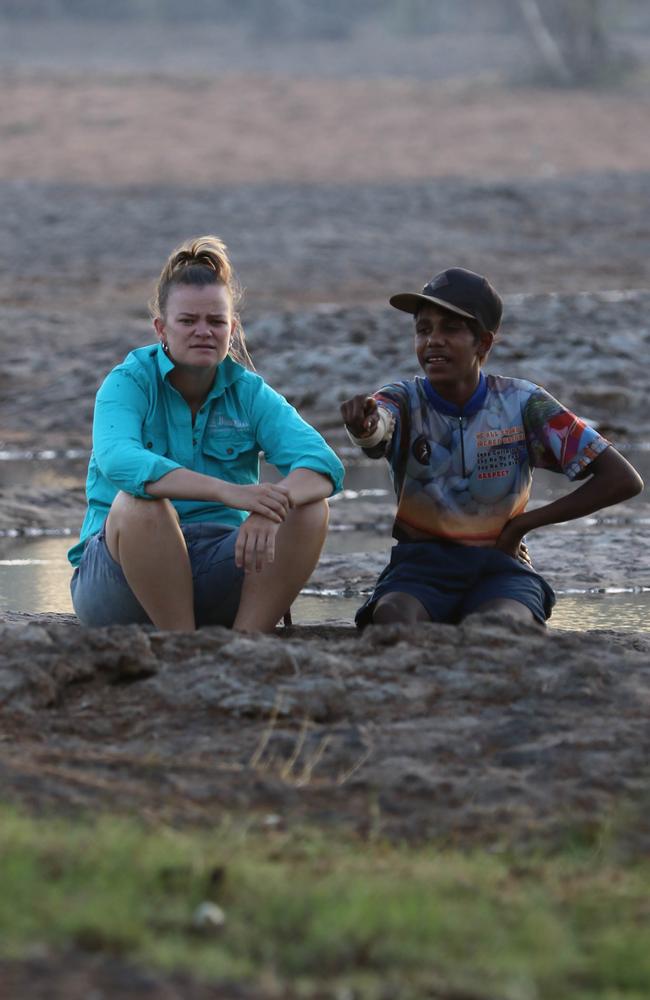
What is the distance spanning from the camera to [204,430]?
4.48 m

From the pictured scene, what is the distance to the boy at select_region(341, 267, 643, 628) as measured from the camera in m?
4.39

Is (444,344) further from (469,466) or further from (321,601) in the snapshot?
(321,601)

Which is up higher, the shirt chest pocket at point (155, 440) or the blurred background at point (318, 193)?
the blurred background at point (318, 193)

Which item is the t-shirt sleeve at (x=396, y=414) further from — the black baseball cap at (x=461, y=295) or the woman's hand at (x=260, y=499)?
the woman's hand at (x=260, y=499)

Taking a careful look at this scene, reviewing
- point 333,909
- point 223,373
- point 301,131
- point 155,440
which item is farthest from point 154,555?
point 301,131

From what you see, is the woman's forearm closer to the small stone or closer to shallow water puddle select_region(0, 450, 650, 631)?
shallow water puddle select_region(0, 450, 650, 631)

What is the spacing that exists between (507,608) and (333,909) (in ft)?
6.27

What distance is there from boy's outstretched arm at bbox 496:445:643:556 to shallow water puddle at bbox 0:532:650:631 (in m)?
0.76

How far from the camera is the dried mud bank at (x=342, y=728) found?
3.06 meters

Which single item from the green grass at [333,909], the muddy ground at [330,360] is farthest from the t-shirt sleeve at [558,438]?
the green grass at [333,909]

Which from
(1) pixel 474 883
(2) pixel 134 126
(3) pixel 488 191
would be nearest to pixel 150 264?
(3) pixel 488 191

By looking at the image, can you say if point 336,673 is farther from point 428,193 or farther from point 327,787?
point 428,193

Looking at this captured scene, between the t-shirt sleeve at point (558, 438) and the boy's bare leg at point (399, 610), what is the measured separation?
0.49 meters

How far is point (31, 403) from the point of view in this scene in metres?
10.1
